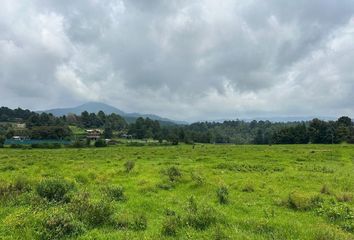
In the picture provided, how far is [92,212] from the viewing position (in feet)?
41.9

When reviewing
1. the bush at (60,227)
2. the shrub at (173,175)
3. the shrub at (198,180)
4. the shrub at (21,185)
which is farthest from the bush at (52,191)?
the shrub at (173,175)

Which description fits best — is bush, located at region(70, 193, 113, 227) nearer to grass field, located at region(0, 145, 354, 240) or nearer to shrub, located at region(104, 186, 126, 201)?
grass field, located at region(0, 145, 354, 240)

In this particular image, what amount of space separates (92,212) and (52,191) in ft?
13.4

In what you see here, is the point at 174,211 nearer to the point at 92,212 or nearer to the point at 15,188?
the point at 92,212

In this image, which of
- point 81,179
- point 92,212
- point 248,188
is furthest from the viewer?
point 81,179

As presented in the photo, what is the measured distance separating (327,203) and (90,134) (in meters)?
141

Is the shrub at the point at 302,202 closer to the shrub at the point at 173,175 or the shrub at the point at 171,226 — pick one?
the shrub at the point at 171,226

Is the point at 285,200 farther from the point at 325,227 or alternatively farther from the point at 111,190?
the point at 111,190

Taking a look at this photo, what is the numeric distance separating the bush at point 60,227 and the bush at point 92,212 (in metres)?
0.83

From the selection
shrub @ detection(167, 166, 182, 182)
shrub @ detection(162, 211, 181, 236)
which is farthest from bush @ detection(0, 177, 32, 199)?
shrub @ detection(167, 166, 182, 182)

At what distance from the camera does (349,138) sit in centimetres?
11169

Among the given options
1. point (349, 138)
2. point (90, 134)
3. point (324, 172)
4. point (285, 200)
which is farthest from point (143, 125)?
point (285, 200)

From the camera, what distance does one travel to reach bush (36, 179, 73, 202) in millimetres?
15694

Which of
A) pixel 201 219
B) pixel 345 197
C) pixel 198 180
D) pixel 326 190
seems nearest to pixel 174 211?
pixel 201 219
